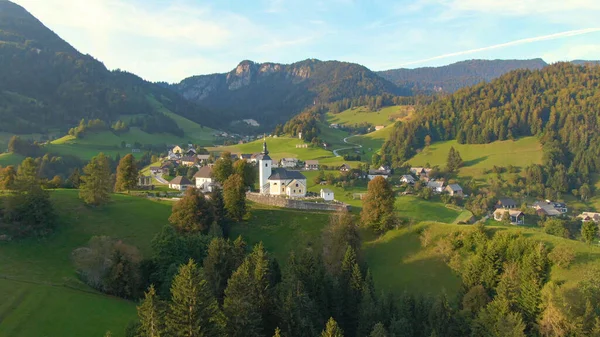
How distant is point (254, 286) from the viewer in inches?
1177

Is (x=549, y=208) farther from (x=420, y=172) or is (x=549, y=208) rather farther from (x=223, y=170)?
(x=223, y=170)

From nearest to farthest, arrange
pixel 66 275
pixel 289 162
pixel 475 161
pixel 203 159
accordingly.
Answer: pixel 66 275 < pixel 289 162 < pixel 203 159 < pixel 475 161

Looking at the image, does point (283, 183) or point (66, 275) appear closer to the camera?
point (66, 275)

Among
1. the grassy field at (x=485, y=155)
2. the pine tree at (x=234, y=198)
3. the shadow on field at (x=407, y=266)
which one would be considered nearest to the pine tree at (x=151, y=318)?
the shadow on field at (x=407, y=266)

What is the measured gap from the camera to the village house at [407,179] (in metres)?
94.4

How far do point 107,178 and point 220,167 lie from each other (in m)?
15.9

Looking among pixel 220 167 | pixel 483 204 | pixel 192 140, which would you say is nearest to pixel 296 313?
pixel 220 167

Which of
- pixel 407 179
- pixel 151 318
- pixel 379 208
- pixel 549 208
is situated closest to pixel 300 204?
pixel 379 208

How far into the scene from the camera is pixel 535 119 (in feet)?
408

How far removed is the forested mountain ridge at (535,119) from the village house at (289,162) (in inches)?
1003

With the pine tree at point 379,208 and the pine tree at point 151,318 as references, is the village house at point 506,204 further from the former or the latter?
the pine tree at point 151,318

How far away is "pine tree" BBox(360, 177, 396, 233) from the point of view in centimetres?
4759

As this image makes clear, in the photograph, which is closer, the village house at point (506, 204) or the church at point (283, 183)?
the church at point (283, 183)

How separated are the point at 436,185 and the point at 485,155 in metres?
30.2
